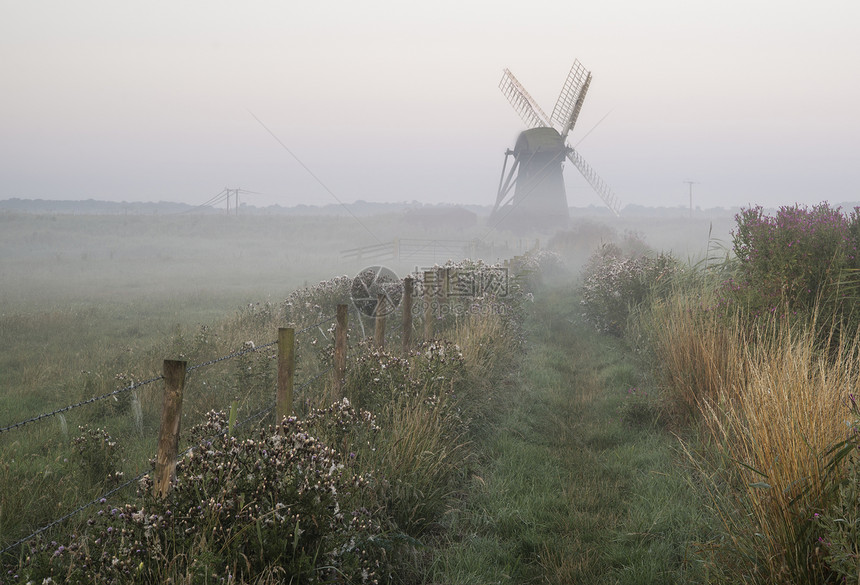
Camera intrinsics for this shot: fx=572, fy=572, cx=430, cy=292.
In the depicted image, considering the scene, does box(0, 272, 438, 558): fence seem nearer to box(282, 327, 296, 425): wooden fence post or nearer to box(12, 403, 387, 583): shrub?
box(282, 327, 296, 425): wooden fence post

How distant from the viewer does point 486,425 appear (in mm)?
7215

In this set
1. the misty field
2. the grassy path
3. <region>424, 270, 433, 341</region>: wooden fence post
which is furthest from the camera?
<region>424, 270, 433, 341</region>: wooden fence post

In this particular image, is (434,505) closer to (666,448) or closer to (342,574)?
(342,574)

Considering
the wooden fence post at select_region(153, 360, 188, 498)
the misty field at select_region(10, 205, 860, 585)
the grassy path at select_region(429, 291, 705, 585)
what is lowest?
the grassy path at select_region(429, 291, 705, 585)

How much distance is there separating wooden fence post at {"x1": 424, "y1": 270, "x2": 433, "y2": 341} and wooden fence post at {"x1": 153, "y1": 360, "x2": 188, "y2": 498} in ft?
19.7

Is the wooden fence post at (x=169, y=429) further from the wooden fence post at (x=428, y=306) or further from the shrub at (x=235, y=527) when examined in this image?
the wooden fence post at (x=428, y=306)

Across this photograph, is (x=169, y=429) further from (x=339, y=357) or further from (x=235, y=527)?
(x=339, y=357)

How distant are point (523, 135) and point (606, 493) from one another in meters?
43.4

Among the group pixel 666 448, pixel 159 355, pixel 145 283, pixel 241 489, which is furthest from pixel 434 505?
pixel 145 283

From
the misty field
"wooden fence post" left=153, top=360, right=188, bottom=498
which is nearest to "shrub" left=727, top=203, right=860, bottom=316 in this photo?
the misty field

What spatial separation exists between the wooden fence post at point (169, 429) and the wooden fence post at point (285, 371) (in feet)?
4.88

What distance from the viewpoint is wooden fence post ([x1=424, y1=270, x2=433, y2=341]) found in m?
9.88

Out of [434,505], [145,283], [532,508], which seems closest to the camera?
[434,505]

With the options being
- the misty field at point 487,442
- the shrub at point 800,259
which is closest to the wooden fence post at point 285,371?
the misty field at point 487,442
